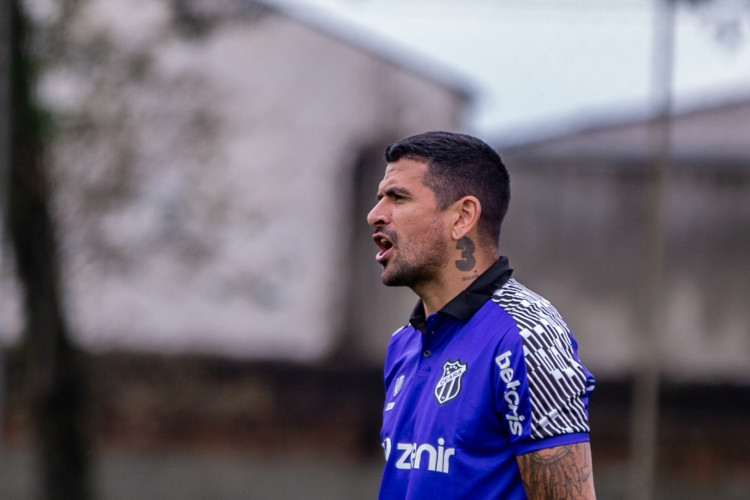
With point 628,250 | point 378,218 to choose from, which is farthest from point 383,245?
point 628,250

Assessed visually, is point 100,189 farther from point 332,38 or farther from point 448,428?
point 448,428

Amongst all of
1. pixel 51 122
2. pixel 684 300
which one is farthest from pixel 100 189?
pixel 684 300

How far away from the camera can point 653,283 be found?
502 centimetres

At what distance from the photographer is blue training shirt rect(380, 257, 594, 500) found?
5.22 feet

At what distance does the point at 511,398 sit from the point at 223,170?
5.42m

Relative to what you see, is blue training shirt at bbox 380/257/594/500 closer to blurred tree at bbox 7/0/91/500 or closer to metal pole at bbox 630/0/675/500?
metal pole at bbox 630/0/675/500

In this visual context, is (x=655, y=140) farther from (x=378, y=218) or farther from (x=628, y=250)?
(x=378, y=218)

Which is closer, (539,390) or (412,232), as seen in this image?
(539,390)

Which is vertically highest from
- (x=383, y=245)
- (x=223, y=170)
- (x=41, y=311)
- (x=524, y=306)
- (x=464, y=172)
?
(x=223, y=170)

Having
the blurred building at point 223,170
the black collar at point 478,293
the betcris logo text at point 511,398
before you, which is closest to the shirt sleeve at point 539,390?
the betcris logo text at point 511,398

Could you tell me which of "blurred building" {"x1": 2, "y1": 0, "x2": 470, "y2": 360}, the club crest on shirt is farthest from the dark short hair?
"blurred building" {"x1": 2, "y1": 0, "x2": 470, "y2": 360}

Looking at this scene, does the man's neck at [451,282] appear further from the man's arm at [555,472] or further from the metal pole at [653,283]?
the metal pole at [653,283]

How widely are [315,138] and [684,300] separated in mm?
3297

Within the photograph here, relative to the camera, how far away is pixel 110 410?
272 inches
